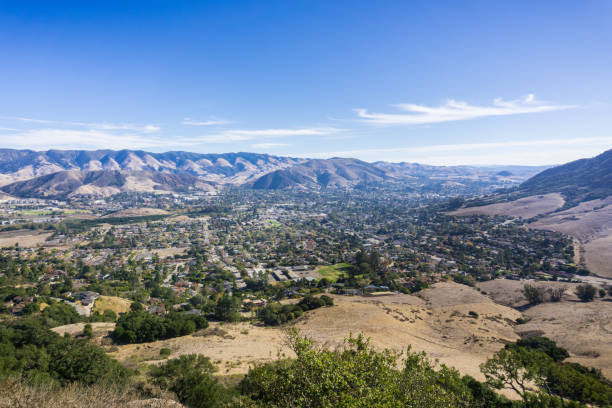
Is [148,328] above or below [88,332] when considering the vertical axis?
above

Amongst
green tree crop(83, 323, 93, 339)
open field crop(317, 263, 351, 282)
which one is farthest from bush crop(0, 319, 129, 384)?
open field crop(317, 263, 351, 282)

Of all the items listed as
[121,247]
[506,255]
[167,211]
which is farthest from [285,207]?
[506,255]

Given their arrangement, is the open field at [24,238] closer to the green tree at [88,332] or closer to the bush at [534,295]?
the green tree at [88,332]

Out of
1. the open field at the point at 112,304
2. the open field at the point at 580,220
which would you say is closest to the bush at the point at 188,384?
the open field at the point at 112,304

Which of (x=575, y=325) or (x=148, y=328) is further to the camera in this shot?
(x=575, y=325)

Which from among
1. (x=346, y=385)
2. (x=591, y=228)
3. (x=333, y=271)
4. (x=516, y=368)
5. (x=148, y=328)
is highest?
(x=346, y=385)

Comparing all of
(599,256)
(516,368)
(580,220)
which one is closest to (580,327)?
(516,368)

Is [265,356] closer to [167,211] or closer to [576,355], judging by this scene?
[576,355]

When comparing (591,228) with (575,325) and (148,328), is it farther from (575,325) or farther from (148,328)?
(148,328)
